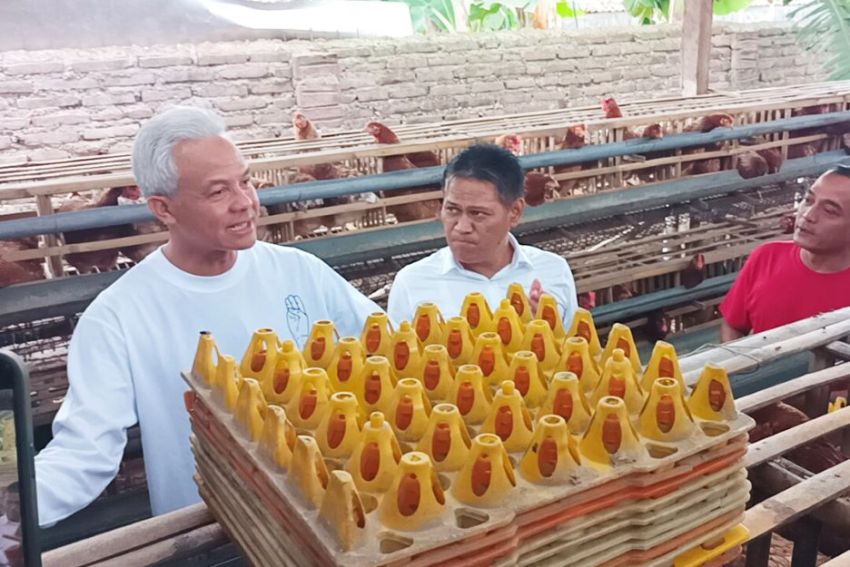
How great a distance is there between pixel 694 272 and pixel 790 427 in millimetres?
2612

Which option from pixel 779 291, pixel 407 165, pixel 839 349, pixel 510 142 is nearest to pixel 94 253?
pixel 407 165

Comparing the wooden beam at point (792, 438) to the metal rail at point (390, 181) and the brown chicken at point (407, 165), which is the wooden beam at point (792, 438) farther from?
the brown chicken at point (407, 165)

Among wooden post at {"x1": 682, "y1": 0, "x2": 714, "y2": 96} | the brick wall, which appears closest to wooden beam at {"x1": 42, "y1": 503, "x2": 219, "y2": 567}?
wooden post at {"x1": 682, "y1": 0, "x2": 714, "y2": 96}

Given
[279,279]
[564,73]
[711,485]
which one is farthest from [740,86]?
[711,485]

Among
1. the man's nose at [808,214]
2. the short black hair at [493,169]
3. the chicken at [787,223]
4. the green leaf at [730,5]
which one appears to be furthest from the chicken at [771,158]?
the green leaf at [730,5]

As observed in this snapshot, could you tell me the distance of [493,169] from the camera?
2.22 meters

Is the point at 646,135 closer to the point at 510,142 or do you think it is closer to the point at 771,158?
the point at 510,142

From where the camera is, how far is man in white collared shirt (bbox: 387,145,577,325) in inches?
86.9

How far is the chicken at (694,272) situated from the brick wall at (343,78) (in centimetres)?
386

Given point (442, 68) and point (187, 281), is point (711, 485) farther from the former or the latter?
point (442, 68)

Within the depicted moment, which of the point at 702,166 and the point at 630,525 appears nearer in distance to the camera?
the point at 630,525

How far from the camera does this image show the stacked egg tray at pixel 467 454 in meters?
0.81

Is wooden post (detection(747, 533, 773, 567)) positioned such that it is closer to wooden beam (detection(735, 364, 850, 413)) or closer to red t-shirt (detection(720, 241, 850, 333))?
wooden beam (detection(735, 364, 850, 413))

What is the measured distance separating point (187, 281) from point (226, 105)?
5031 mm
